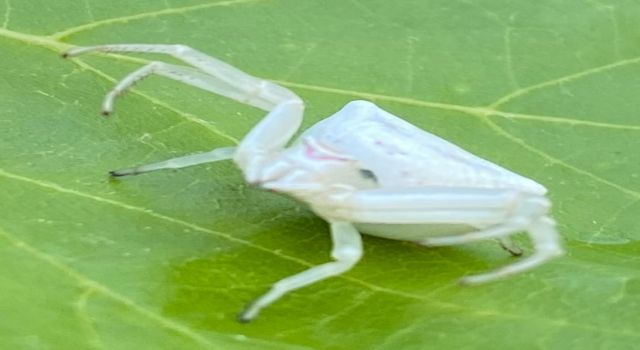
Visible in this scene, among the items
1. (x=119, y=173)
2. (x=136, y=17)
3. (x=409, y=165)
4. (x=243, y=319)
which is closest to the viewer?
(x=243, y=319)

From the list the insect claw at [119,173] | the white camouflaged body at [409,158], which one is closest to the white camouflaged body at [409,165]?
the white camouflaged body at [409,158]

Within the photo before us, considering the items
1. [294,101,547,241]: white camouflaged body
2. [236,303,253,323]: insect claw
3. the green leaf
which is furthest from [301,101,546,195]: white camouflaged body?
[236,303,253,323]: insect claw

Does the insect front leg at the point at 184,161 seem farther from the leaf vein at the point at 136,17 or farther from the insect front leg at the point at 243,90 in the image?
the leaf vein at the point at 136,17

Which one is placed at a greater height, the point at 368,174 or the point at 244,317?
the point at 368,174

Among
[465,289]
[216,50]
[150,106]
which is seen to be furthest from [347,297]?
[216,50]

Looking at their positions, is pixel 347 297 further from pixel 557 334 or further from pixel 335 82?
pixel 335 82


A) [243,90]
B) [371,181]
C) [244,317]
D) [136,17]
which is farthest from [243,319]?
[136,17]

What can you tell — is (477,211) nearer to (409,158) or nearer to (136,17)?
(409,158)

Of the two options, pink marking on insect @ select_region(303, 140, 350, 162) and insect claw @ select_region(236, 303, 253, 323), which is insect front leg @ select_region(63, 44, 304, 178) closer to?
pink marking on insect @ select_region(303, 140, 350, 162)
